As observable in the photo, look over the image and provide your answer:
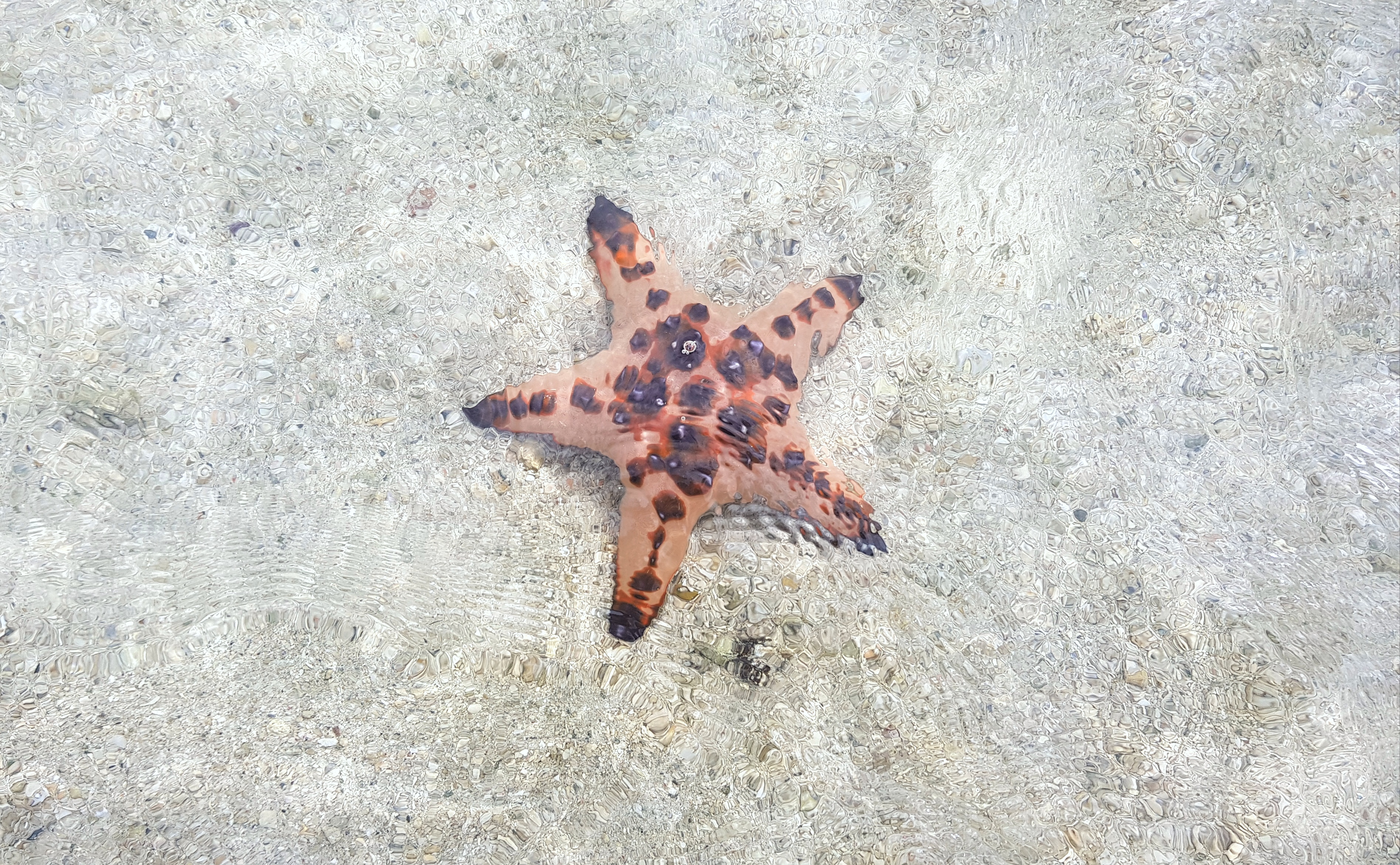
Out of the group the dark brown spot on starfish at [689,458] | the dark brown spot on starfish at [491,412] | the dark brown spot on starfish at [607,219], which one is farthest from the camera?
the dark brown spot on starfish at [607,219]

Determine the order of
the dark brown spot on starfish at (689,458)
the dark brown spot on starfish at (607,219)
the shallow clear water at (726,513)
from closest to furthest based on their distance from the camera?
the dark brown spot on starfish at (689,458) < the shallow clear water at (726,513) < the dark brown spot on starfish at (607,219)

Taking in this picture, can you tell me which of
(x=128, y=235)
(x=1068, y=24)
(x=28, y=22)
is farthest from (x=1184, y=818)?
(x=28, y=22)

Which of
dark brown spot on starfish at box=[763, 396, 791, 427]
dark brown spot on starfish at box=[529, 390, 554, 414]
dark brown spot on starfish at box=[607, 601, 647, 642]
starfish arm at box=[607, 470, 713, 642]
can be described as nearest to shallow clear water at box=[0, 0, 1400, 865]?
dark brown spot on starfish at box=[607, 601, 647, 642]

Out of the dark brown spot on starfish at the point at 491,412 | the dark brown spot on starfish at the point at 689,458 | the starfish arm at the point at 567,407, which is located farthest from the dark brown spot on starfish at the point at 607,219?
the dark brown spot on starfish at the point at 689,458

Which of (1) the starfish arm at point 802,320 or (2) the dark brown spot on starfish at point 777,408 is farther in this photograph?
(1) the starfish arm at point 802,320

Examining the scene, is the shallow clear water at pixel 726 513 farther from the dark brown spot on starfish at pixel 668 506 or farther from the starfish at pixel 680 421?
the dark brown spot on starfish at pixel 668 506

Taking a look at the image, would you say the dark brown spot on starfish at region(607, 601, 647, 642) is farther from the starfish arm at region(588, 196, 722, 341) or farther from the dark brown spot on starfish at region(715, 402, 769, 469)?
the starfish arm at region(588, 196, 722, 341)

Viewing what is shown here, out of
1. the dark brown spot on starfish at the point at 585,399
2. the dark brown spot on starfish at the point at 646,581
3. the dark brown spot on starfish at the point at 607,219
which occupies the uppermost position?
the dark brown spot on starfish at the point at 607,219

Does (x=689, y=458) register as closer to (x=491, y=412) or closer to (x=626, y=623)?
(x=626, y=623)

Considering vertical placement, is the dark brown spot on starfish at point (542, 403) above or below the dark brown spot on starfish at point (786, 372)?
below
